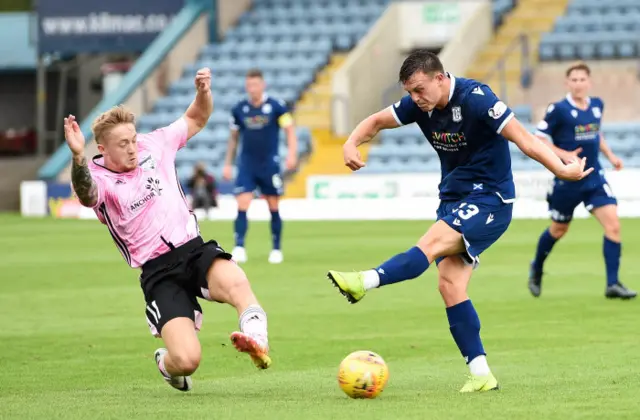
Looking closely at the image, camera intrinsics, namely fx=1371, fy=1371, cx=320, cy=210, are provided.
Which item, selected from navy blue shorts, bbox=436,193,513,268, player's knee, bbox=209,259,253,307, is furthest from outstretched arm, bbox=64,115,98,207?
navy blue shorts, bbox=436,193,513,268

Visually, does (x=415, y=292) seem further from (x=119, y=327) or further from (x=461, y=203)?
(x=461, y=203)

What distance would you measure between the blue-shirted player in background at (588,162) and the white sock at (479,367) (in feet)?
18.3

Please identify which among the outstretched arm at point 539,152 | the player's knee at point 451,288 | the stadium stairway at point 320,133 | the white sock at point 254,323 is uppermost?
the outstretched arm at point 539,152

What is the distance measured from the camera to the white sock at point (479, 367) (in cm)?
799

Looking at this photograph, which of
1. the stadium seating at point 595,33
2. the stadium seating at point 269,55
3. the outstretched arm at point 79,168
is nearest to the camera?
the outstretched arm at point 79,168

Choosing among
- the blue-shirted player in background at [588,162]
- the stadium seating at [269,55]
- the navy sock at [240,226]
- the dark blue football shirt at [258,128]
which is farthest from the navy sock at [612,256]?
the stadium seating at [269,55]

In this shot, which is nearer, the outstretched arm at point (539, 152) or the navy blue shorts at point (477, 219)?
the outstretched arm at point (539, 152)

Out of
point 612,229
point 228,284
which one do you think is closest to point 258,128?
point 612,229

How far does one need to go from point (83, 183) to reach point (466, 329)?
238 centimetres

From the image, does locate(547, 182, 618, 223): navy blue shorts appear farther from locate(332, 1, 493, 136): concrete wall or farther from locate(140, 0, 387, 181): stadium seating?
locate(140, 0, 387, 181): stadium seating

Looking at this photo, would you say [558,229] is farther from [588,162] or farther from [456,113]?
[456,113]

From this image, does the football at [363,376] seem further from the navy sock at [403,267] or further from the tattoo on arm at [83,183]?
the tattoo on arm at [83,183]

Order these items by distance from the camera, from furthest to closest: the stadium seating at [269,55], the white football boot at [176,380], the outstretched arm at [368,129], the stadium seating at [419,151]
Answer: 1. the stadium seating at [269,55]
2. the stadium seating at [419,151]
3. the outstretched arm at [368,129]
4. the white football boot at [176,380]

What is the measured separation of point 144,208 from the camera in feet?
26.5
